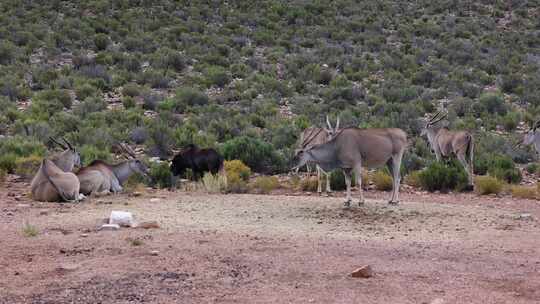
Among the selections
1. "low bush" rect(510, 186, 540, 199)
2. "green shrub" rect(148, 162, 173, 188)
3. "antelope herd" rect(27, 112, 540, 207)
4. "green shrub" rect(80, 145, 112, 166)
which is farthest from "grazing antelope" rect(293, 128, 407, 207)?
"green shrub" rect(80, 145, 112, 166)

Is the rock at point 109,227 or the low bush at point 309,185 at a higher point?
the rock at point 109,227

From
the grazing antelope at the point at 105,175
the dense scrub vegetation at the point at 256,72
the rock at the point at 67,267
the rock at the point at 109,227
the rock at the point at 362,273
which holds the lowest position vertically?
the dense scrub vegetation at the point at 256,72

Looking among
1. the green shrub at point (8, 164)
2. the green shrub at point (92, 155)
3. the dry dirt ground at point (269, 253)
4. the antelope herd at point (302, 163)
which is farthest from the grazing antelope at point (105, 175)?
the green shrub at point (8, 164)

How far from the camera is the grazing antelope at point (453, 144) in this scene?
1970cm

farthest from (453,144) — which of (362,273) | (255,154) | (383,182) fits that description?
(362,273)

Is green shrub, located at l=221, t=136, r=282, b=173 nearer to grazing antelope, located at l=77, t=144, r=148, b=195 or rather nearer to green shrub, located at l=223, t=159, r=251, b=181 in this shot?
green shrub, located at l=223, t=159, r=251, b=181

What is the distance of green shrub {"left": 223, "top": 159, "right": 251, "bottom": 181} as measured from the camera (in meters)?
19.4

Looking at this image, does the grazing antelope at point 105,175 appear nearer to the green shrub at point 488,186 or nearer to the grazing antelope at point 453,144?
the green shrub at point 488,186

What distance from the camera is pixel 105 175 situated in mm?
16703

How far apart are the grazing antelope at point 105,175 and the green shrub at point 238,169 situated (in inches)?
83.5

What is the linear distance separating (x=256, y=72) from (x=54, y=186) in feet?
73.9

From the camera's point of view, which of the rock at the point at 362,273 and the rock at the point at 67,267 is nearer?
the rock at the point at 362,273

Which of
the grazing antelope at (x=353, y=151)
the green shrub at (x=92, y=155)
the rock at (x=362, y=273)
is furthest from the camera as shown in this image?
the green shrub at (x=92, y=155)

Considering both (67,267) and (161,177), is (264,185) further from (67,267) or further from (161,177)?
(67,267)
